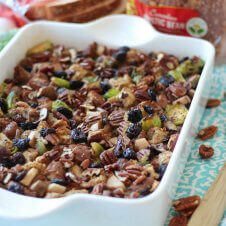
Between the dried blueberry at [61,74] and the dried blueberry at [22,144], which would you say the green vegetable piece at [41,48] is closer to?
the dried blueberry at [61,74]

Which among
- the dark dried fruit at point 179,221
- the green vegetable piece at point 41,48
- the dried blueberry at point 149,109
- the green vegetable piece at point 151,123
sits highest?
the green vegetable piece at point 41,48

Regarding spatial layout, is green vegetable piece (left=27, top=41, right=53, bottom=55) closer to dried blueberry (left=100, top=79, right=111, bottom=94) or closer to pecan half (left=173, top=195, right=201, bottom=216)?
dried blueberry (left=100, top=79, right=111, bottom=94)

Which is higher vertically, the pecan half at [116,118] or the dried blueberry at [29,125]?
the dried blueberry at [29,125]

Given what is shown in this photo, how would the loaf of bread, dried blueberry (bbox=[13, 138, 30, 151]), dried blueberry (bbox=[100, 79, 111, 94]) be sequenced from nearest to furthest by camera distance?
dried blueberry (bbox=[13, 138, 30, 151]) < dried blueberry (bbox=[100, 79, 111, 94]) < the loaf of bread

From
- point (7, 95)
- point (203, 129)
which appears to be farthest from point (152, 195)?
point (7, 95)

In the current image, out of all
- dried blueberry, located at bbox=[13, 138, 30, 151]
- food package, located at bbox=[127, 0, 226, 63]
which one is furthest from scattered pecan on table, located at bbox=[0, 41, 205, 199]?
food package, located at bbox=[127, 0, 226, 63]

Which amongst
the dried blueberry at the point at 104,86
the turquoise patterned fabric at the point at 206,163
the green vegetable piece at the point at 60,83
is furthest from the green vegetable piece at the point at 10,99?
the turquoise patterned fabric at the point at 206,163

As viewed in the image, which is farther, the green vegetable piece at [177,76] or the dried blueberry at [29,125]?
the green vegetable piece at [177,76]
